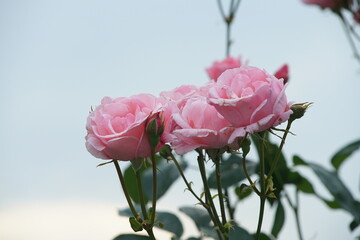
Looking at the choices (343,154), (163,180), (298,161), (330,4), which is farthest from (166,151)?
(330,4)

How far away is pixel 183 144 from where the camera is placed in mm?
472

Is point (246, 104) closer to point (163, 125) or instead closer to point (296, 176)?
point (163, 125)

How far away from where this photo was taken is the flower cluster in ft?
1.45

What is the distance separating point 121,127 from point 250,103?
12 centimetres

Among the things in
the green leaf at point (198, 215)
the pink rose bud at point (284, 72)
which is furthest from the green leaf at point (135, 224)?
the pink rose bud at point (284, 72)

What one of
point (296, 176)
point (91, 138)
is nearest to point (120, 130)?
point (91, 138)

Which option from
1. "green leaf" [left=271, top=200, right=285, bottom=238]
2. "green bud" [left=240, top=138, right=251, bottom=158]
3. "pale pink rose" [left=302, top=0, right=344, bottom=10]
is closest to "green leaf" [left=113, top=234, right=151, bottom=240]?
"green bud" [left=240, top=138, right=251, bottom=158]

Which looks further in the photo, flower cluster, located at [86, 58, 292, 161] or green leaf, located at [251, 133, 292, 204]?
green leaf, located at [251, 133, 292, 204]

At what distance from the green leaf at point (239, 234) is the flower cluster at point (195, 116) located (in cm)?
15

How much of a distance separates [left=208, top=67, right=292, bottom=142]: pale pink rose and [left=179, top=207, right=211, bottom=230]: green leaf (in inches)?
13.2

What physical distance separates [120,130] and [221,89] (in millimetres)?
100

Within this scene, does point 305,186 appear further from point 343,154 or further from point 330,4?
point 330,4

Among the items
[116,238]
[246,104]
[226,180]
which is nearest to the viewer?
[246,104]

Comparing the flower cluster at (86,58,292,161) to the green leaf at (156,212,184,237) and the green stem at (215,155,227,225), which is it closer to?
the green stem at (215,155,227,225)
